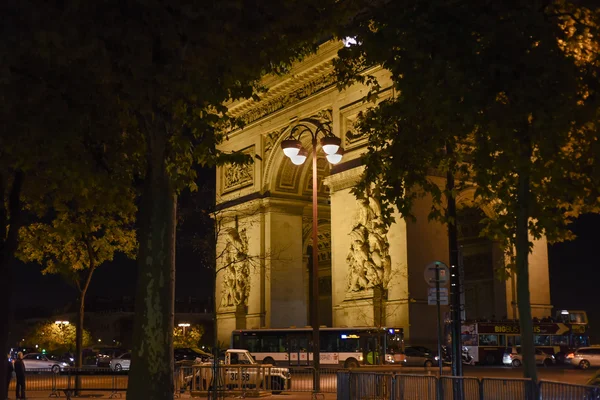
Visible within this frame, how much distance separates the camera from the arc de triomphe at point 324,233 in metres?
33.5

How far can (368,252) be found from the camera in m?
34.8

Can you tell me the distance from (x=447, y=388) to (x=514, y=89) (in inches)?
188

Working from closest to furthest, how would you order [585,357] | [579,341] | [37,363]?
[585,357]
[579,341]
[37,363]

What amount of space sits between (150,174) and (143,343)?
111 inches

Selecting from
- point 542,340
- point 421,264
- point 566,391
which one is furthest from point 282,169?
Answer: point 566,391

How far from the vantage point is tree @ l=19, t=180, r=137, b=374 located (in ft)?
54.8

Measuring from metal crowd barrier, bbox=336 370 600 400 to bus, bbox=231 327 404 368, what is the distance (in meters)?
17.4

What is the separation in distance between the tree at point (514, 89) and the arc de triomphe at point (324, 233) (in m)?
17.1

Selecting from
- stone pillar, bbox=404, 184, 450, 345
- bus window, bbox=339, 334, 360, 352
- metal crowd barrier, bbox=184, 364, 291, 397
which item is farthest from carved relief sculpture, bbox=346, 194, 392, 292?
metal crowd barrier, bbox=184, 364, 291, 397

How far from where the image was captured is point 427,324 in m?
33.2

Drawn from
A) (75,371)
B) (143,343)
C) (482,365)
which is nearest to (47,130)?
(143,343)

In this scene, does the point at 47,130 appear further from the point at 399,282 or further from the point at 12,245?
the point at 399,282

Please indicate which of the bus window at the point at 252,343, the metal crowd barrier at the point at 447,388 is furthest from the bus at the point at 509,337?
the metal crowd barrier at the point at 447,388

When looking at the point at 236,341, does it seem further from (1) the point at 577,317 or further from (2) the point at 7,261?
(2) the point at 7,261
